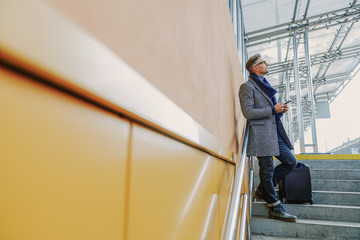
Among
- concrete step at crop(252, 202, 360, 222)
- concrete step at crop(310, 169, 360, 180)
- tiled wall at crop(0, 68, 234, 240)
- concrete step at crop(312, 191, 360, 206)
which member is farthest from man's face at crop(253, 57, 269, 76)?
tiled wall at crop(0, 68, 234, 240)

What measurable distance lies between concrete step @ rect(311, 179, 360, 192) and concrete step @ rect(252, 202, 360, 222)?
64cm

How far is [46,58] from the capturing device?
0.84ft

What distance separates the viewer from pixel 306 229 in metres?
1.87

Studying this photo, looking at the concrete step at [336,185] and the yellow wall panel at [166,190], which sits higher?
the yellow wall panel at [166,190]

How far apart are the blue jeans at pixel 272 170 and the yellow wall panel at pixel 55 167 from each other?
175 centimetres

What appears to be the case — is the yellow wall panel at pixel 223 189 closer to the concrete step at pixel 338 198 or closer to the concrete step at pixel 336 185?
the concrete step at pixel 338 198

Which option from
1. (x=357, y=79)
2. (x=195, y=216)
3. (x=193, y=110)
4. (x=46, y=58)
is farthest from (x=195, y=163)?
(x=357, y=79)

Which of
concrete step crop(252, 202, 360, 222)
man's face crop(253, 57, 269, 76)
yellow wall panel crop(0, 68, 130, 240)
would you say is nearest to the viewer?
yellow wall panel crop(0, 68, 130, 240)

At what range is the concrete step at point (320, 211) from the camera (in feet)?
6.63

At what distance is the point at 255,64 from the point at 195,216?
1778mm

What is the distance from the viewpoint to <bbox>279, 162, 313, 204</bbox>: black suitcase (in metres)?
2.21

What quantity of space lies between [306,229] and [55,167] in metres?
2.13

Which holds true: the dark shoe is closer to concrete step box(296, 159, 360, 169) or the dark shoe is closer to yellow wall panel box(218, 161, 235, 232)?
yellow wall panel box(218, 161, 235, 232)

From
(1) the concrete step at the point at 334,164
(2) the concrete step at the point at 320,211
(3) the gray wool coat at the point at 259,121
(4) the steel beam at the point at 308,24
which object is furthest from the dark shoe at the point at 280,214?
(4) the steel beam at the point at 308,24
